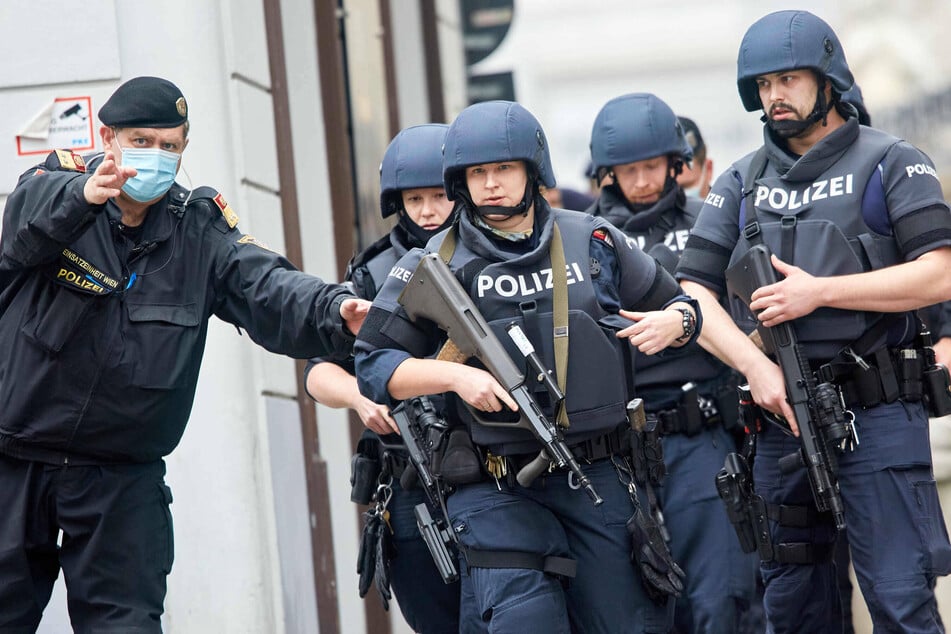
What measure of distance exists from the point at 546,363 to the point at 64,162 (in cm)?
157

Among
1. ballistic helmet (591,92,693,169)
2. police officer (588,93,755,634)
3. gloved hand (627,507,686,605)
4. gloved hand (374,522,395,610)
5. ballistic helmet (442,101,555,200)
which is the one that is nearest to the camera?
gloved hand (627,507,686,605)

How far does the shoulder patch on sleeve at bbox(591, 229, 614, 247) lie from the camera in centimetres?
500

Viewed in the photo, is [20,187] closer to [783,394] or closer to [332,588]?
[783,394]

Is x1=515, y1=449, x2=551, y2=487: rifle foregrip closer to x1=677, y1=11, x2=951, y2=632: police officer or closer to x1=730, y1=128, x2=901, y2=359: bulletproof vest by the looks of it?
x1=677, y1=11, x2=951, y2=632: police officer

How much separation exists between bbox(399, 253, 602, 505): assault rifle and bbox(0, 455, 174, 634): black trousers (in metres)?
1.05

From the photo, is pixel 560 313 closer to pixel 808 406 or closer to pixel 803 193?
pixel 808 406

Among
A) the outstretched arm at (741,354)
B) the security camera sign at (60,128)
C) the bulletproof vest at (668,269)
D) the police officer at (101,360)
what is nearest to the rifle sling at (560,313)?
the police officer at (101,360)

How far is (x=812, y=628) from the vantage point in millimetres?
5355

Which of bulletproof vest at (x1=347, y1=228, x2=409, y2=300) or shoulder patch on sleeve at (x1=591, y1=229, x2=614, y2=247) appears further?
bulletproof vest at (x1=347, y1=228, x2=409, y2=300)

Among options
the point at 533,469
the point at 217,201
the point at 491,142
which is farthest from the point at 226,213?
the point at 533,469

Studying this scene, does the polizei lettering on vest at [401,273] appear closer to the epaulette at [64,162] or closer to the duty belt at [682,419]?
the epaulette at [64,162]

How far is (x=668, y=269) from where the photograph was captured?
6488 millimetres

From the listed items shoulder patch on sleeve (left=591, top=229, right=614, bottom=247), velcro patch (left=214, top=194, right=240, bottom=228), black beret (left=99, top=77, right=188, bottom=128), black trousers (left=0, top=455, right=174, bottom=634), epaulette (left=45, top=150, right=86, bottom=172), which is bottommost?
black trousers (left=0, top=455, right=174, bottom=634)

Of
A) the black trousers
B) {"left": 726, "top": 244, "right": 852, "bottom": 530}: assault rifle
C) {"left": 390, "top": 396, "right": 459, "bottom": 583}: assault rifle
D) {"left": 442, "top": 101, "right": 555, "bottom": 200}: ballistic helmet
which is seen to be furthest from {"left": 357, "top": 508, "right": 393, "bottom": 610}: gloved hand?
{"left": 726, "top": 244, "right": 852, "bottom": 530}: assault rifle
